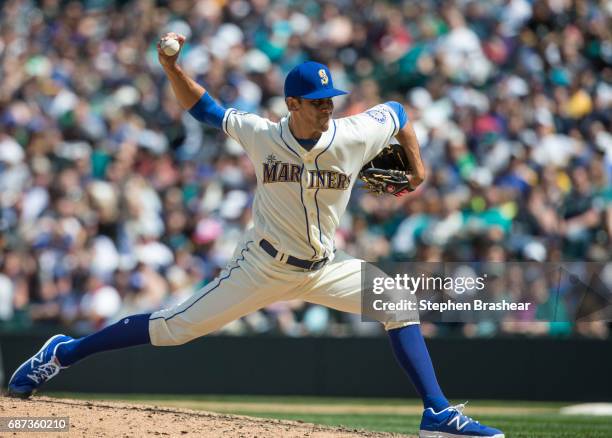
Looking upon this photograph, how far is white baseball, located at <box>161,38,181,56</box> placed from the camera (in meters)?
5.50

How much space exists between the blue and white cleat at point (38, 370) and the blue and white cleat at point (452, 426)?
2.09m

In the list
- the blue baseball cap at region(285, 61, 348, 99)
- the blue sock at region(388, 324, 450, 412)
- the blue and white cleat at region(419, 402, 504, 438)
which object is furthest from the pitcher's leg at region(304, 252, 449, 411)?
the blue baseball cap at region(285, 61, 348, 99)

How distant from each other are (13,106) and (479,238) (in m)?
5.98

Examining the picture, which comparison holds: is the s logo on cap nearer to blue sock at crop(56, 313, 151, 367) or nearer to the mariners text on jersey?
the mariners text on jersey

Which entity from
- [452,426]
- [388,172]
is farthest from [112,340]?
[452,426]

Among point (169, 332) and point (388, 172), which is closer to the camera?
point (169, 332)

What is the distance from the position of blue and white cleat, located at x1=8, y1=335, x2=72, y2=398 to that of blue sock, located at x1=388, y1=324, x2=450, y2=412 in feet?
6.18

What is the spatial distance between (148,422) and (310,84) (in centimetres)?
201

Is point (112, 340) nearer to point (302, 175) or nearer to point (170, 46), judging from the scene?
point (302, 175)

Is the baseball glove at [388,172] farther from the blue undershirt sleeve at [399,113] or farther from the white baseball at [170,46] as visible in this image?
the white baseball at [170,46]

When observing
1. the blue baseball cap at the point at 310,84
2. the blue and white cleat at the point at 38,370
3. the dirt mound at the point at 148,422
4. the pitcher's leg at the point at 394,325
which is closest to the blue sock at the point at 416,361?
the pitcher's leg at the point at 394,325

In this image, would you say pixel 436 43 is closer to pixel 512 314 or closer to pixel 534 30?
pixel 534 30

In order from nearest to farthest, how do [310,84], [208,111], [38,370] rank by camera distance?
1. [310,84]
2. [208,111]
3. [38,370]

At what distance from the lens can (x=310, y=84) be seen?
17.6 ft
